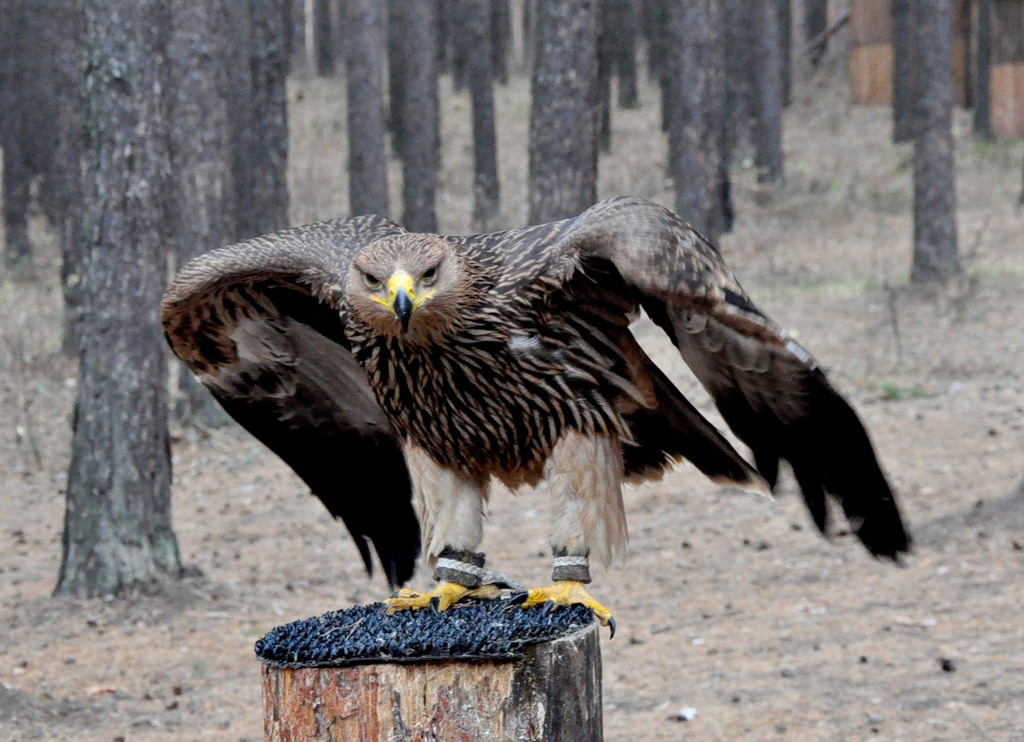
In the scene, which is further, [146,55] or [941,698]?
[146,55]

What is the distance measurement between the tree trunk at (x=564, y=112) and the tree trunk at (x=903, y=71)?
17160mm

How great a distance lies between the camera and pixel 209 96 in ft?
38.8

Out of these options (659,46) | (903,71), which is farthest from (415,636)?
(659,46)

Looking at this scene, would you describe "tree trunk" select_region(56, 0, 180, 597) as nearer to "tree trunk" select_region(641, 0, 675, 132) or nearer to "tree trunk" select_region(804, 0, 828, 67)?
"tree trunk" select_region(641, 0, 675, 132)

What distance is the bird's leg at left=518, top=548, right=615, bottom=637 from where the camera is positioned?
4.16 metres

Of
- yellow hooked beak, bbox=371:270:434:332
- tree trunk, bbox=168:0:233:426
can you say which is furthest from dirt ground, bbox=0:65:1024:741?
yellow hooked beak, bbox=371:270:434:332

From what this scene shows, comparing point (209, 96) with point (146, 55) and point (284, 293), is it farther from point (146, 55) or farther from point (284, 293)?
point (284, 293)

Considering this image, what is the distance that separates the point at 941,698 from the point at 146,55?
18.0ft

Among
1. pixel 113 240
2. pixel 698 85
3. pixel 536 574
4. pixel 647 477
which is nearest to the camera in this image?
pixel 647 477

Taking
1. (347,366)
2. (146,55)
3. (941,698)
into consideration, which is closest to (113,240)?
(146,55)

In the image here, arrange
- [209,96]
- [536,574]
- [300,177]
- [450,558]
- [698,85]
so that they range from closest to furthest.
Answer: [450,558] < [536,574] < [209,96] < [698,85] < [300,177]

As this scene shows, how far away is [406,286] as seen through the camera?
4.04 metres

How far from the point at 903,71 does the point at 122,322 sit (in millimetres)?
21480

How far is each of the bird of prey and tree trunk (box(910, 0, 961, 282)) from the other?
11.0 meters
